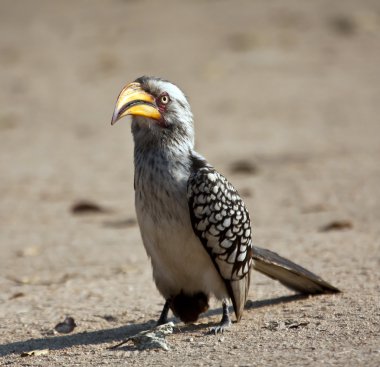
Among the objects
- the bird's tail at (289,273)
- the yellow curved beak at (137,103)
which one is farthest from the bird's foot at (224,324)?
the yellow curved beak at (137,103)

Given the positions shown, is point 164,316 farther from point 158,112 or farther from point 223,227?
point 158,112

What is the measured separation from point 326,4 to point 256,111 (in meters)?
6.52

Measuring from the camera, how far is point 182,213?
5.45 meters

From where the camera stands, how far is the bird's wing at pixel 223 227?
542 cm

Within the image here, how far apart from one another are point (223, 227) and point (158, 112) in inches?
31.3

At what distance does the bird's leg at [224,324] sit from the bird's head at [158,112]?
999 millimetres

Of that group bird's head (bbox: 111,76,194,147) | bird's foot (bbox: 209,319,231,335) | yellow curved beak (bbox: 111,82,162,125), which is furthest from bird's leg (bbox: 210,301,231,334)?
yellow curved beak (bbox: 111,82,162,125)

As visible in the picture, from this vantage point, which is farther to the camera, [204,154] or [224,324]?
[204,154]

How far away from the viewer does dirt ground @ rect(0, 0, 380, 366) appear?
5520mm

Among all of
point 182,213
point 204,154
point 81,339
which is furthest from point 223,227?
point 204,154

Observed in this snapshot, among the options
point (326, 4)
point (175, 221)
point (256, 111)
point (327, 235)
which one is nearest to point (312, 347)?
point (175, 221)

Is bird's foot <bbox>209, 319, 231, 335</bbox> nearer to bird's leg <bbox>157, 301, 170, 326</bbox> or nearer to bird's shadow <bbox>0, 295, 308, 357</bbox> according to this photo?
bird's shadow <bbox>0, 295, 308, 357</bbox>

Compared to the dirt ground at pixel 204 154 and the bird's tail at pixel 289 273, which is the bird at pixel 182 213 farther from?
the dirt ground at pixel 204 154

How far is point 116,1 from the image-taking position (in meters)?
21.1
